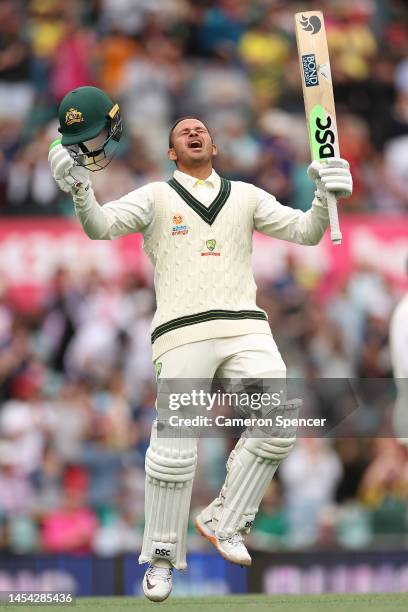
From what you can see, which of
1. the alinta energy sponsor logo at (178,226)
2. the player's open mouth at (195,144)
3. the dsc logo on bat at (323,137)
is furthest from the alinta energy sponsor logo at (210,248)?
the dsc logo on bat at (323,137)

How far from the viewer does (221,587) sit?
1012 centimetres

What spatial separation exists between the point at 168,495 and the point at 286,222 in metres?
1.48

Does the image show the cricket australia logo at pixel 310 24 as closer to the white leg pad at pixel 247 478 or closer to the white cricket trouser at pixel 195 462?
the white cricket trouser at pixel 195 462

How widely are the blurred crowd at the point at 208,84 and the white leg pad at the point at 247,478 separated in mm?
6138

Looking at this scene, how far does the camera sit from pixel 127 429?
38.2ft

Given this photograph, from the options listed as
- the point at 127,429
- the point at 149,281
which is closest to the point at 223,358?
the point at 127,429

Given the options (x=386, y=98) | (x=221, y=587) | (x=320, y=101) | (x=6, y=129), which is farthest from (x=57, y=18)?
(x=320, y=101)

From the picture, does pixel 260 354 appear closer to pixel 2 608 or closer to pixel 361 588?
pixel 2 608

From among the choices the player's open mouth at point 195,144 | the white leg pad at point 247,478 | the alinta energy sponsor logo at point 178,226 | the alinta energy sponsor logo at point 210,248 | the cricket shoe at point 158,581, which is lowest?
the cricket shoe at point 158,581

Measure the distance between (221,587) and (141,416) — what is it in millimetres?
2119

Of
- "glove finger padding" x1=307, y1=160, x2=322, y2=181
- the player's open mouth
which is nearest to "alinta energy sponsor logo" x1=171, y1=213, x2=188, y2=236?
the player's open mouth

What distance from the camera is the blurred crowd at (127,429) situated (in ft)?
Answer: 36.4

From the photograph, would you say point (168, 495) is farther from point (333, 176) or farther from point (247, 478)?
point (333, 176)

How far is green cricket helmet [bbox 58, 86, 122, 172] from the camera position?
23.3 feet
